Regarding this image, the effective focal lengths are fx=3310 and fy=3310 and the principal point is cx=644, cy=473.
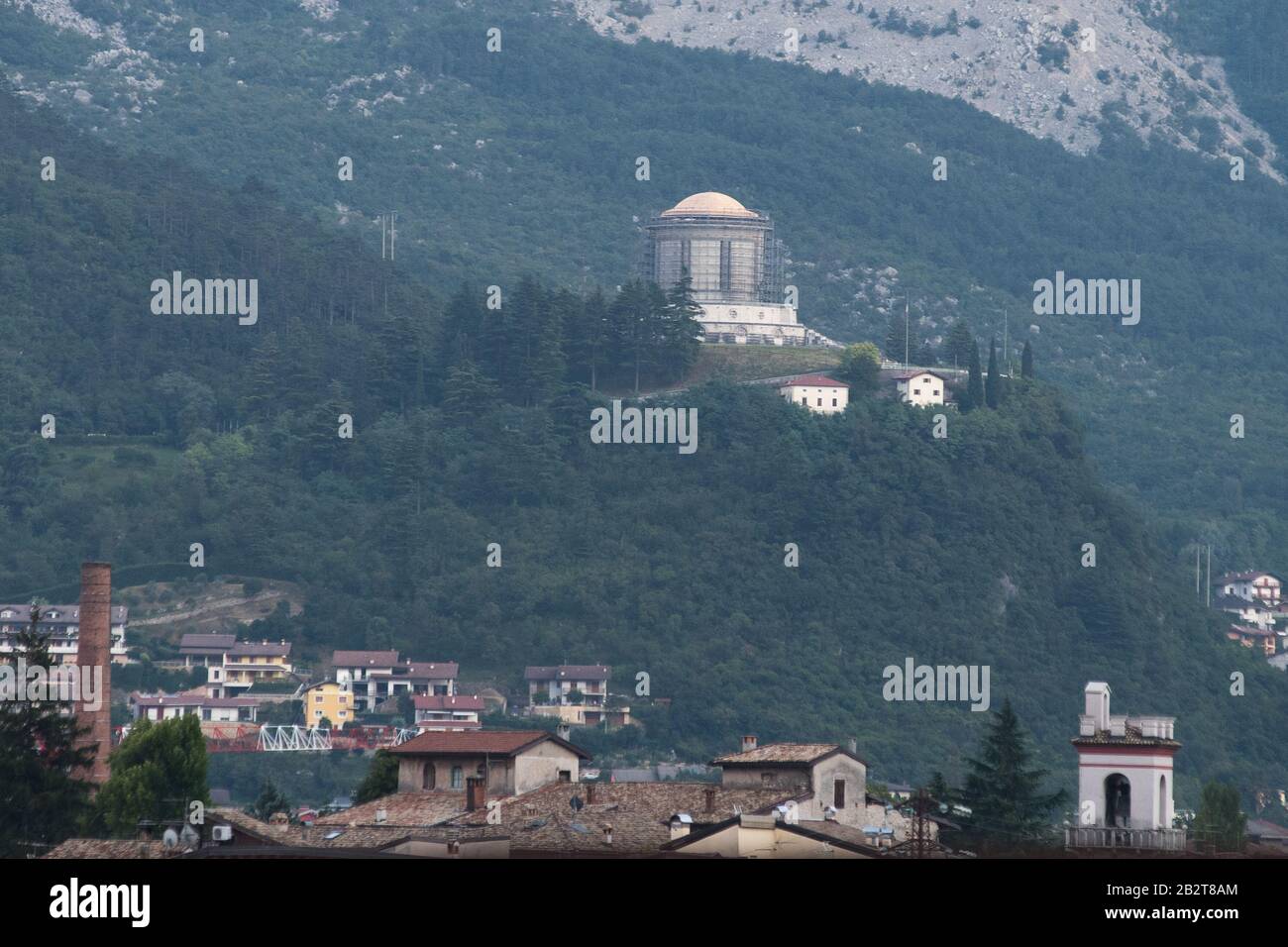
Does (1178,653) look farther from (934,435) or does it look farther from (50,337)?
(50,337)

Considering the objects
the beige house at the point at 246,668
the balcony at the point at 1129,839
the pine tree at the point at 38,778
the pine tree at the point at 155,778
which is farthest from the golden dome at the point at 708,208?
the balcony at the point at 1129,839

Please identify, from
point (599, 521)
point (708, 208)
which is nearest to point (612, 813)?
point (599, 521)

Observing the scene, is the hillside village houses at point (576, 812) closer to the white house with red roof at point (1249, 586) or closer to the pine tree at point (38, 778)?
the pine tree at point (38, 778)

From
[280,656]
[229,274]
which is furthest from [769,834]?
[229,274]

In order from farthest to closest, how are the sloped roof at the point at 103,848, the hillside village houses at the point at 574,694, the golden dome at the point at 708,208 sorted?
the golden dome at the point at 708,208, the hillside village houses at the point at 574,694, the sloped roof at the point at 103,848

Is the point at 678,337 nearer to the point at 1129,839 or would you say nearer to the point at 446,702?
the point at 446,702

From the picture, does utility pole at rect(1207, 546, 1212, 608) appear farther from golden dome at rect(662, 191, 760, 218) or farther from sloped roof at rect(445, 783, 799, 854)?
sloped roof at rect(445, 783, 799, 854)
